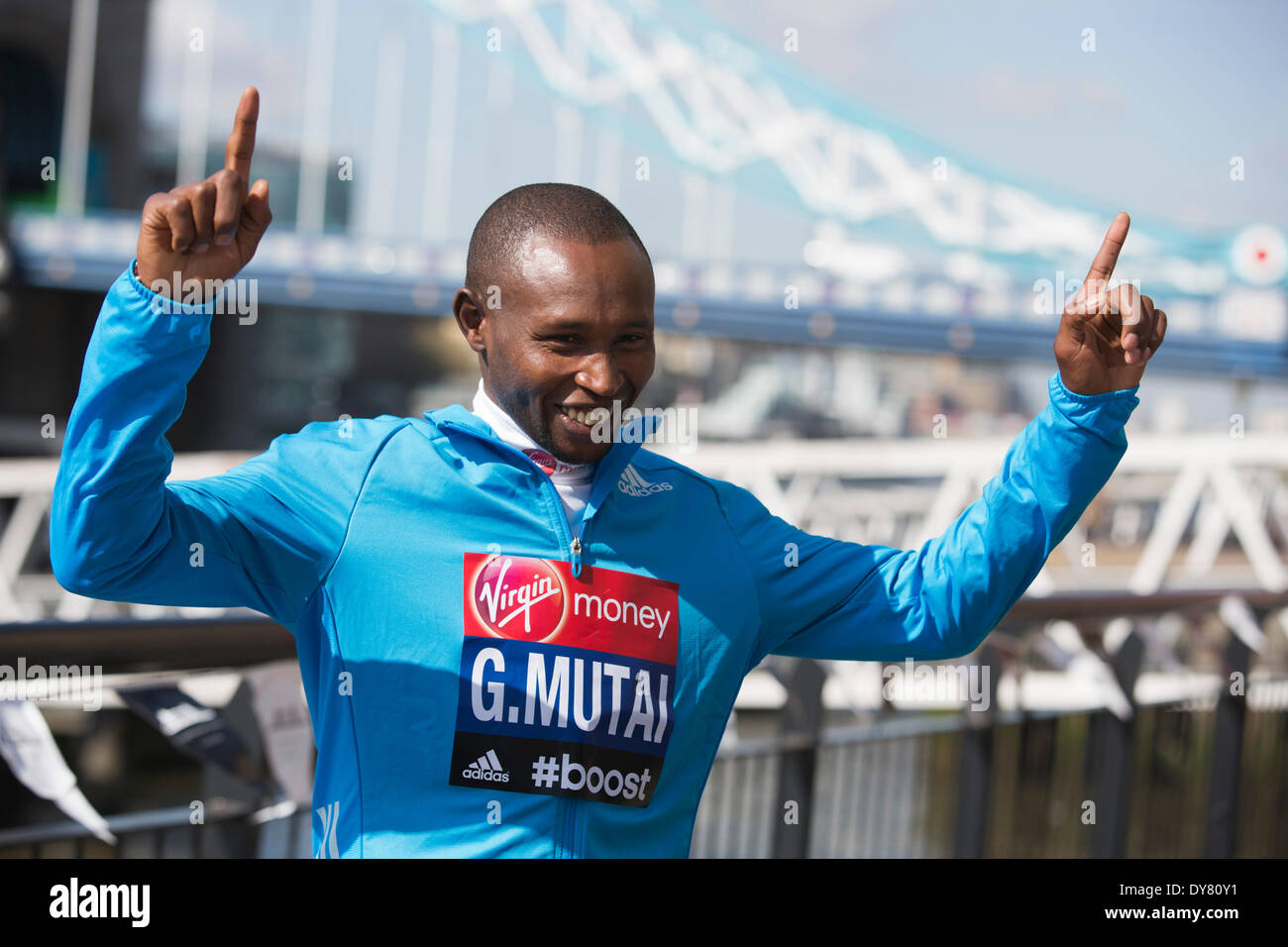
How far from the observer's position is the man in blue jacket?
1371mm

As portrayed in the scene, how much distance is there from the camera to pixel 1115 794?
3.58 m

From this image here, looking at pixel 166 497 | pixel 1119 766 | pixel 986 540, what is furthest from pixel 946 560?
pixel 1119 766

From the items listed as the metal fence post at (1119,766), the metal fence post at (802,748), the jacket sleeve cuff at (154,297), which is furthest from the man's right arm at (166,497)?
the metal fence post at (1119,766)

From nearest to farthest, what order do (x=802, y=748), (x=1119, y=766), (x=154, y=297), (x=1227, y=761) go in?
(x=154, y=297), (x=802, y=748), (x=1119, y=766), (x=1227, y=761)

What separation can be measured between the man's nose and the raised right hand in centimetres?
37

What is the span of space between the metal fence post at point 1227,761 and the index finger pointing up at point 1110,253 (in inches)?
110

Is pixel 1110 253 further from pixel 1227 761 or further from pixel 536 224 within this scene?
pixel 1227 761

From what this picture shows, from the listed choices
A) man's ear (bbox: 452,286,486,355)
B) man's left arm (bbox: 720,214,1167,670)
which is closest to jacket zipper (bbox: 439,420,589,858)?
man's ear (bbox: 452,286,486,355)

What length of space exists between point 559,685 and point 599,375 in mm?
331

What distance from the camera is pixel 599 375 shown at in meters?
1.39

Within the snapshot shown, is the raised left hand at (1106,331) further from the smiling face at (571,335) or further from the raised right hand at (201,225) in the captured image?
the raised right hand at (201,225)

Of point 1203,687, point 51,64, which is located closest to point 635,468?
point 1203,687

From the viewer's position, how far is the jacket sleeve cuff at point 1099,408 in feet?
4.97

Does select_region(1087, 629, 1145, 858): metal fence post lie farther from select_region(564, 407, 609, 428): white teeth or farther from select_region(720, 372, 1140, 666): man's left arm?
select_region(564, 407, 609, 428): white teeth
